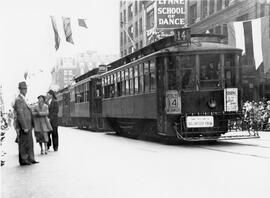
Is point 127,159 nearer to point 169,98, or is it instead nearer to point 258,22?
point 169,98

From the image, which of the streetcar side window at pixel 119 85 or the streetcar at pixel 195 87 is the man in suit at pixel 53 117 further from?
the streetcar side window at pixel 119 85

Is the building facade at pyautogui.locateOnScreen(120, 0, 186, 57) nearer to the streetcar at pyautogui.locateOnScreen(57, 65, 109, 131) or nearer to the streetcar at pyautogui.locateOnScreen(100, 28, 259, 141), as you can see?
the streetcar at pyautogui.locateOnScreen(57, 65, 109, 131)

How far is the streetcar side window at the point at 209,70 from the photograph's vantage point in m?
14.8

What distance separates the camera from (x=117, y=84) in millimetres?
21125

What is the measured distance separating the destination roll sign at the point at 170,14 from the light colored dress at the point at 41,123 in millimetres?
13778

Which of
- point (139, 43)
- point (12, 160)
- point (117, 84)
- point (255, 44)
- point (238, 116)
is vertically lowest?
point (12, 160)

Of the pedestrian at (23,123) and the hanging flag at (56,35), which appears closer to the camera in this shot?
the pedestrian at (23,123)

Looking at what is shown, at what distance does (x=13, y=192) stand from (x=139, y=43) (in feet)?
138

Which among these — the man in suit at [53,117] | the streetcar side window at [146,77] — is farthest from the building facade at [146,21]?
the man in suit at [53,117]

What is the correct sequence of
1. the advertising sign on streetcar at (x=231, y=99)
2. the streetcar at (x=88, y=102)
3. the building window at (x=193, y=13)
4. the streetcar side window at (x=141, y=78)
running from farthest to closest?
1. the building window at (x=193, y=13)
2. the streetcar at (x=88, y=102)
3. the streetcar side window at (x=141, y=78)
4. the advertising sign on streetcar at (x=231, y=99)

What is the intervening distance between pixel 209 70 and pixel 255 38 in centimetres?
972

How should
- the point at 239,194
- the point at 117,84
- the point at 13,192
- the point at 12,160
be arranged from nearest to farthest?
1. the point at 239,194
2. the point at 13,192
3. the point at 12,160
4. the point at 117,84

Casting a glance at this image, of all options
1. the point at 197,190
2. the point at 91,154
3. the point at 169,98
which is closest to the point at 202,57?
the point at 169,98

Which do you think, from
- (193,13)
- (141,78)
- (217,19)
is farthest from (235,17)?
(141,78)
